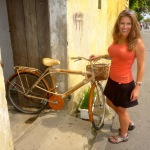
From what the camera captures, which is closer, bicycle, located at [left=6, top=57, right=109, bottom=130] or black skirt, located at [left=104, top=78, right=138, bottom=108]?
black skirt, located at [left=104, top=78, right=138, bottom=108]

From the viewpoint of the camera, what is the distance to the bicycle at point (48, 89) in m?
3.81

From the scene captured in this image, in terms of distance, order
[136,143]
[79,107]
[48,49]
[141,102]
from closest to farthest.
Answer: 1. [136,143]
2. [48,49]
3. [79,107]
4. [141,102]

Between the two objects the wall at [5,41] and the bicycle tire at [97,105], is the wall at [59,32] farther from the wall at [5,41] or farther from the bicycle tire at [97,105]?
the wall at [5,41]

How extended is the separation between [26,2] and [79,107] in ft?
7.20

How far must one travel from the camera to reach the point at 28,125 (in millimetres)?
4043

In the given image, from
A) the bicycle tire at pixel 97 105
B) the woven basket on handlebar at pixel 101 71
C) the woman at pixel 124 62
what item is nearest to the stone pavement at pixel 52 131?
the bicycle tire at pixel 97 105

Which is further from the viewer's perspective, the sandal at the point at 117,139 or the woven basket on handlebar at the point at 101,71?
the sandal at the point at 117,139

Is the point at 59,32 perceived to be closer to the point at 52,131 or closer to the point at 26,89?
the point at 26,89

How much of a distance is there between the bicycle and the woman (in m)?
0.27

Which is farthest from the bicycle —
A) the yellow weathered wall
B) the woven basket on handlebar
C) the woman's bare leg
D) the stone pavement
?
the woman's bare leg

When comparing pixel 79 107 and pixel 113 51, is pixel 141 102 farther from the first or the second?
pixel 113 51

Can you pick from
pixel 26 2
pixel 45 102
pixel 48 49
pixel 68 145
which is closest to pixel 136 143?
Answer: pixel 68 145

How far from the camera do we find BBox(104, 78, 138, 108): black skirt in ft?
11.2

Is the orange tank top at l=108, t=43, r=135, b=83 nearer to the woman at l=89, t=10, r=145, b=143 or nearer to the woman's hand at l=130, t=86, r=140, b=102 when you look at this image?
the woman at l=89, t=10, r=145, b=143
